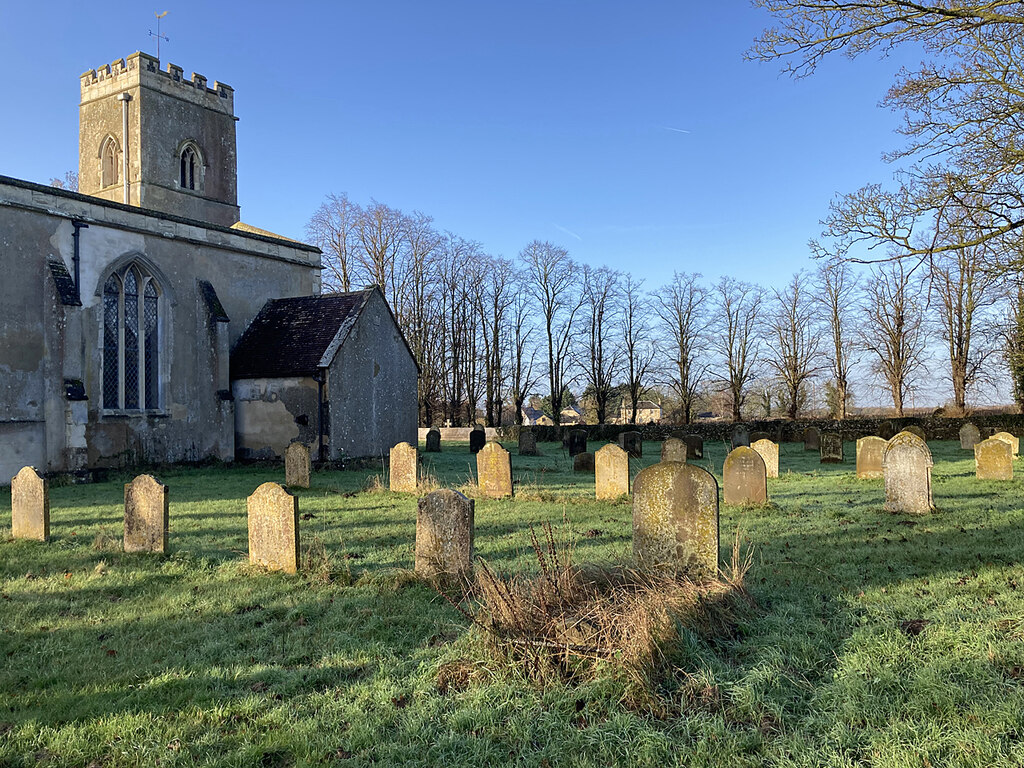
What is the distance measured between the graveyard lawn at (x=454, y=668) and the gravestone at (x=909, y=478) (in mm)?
1571

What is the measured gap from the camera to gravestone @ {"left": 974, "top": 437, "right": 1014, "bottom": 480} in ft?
46.1

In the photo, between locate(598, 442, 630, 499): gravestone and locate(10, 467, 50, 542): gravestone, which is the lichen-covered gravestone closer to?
locate(598, 442, 630, 499): gravestone

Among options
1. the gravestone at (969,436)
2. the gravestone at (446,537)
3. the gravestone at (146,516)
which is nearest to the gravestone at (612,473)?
the gravestone at (446,537)

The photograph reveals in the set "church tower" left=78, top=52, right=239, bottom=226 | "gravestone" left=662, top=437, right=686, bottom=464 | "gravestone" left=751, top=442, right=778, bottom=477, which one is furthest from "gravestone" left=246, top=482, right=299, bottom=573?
"church tower" left=78, top=52, right=239, bottom=226

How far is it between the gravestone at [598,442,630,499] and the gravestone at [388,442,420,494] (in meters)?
3.84

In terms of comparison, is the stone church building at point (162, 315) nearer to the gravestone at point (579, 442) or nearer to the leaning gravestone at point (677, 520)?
the gravestone at point (579, 442)

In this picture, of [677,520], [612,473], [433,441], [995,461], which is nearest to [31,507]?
[677,520]

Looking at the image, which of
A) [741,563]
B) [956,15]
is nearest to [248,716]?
[741,563]

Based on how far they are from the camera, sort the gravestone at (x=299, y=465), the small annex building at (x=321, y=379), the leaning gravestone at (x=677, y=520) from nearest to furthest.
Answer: the leaning gravestone at (x=677, y=520) < the gravestone at (x=299, y=465) < the small annex building at (x=321, y=379)

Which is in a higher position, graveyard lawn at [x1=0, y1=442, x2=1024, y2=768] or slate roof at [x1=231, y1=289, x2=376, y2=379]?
slate roof at [x1=231, y1=289, x2=376, y2=379]

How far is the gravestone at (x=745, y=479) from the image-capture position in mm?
11234

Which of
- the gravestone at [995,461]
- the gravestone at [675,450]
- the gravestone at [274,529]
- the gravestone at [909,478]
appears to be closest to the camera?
the gravestone at [274,529]

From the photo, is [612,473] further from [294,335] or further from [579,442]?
[294,335]

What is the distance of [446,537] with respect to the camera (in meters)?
6.82
